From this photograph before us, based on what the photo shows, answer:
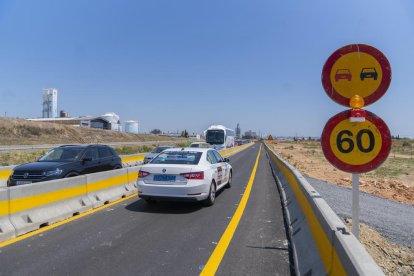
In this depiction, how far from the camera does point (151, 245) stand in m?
5.95

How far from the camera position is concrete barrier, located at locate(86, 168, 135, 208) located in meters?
9.23

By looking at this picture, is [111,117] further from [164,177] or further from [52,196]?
[52,196]

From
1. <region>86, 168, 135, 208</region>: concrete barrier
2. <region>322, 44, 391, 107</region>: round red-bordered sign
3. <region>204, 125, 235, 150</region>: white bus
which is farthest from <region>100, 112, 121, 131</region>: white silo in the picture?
<region>322, 44, 391, 107</region>: round red-bordered sign

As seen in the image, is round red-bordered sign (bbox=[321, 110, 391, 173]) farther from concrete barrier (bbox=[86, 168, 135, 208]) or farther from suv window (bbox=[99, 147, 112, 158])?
suv window (bbox=[99, 147, 112, 158])

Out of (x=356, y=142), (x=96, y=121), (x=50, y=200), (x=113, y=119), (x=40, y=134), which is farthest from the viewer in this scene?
(x=113, y=119)

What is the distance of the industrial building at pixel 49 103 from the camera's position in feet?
449

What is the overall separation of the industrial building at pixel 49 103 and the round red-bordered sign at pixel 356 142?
5760 inches

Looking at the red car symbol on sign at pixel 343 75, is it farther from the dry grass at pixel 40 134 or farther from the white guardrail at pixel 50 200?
the dry grass at pixel 40 134

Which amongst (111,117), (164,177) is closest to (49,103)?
(111,117)

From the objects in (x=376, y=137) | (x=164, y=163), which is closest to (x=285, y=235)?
(x=376, y=137)

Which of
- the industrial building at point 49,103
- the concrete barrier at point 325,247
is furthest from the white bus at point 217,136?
the industrial building at point 49,103

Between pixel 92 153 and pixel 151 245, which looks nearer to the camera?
pixel 151 245

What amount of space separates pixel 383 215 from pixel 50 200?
8008 mm

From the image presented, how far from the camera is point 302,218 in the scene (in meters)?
6.08
